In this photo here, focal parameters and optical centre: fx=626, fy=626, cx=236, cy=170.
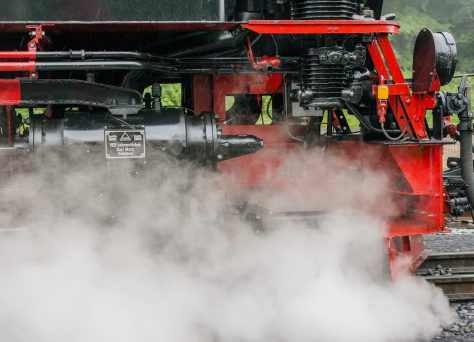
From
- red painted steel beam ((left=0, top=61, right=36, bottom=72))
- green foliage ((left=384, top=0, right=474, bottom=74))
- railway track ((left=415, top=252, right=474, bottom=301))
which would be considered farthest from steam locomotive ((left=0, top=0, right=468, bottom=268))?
green foliage ((left=384, top=0, right=474, bottom=74))

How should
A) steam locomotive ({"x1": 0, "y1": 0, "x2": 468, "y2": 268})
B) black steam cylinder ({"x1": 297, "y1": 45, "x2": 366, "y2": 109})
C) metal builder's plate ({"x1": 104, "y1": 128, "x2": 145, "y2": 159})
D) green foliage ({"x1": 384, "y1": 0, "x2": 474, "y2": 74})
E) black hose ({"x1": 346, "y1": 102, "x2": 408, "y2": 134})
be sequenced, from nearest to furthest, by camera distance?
steam locomotive ({"x1": 0, "y1": 0, "x2": 468, "y2": 268}) → metal builder's plate ({"x1": 104, "y1": 128, "x2": 145, "y2": 159}) → black steam cylinder ({"x1": 297, "y1": 45, "x2": 366, "y2": 109}) → black hose ({"x1": 346, "y1": 102, "x2": 408, "y2": 134}) → green foliage ({"x1": 384, "y1": 0, "x2": 474, "y2": 74})

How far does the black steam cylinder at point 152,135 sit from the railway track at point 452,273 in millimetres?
1961

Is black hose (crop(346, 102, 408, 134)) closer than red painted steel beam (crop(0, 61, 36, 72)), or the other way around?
red painted steel beam (crop(0, 61, 36, 72))

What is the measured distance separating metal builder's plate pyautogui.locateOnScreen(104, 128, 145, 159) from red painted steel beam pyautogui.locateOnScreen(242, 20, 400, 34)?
34.7 inches

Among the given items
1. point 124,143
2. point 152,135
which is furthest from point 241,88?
point 124,143

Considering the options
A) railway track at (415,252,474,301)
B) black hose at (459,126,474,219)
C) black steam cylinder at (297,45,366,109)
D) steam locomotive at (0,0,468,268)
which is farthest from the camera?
railway track at (415,252,474,301)

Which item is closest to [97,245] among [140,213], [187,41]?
[140,213]

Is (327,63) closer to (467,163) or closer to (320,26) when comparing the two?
(320,26)

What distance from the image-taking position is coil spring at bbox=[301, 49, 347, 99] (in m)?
3.87

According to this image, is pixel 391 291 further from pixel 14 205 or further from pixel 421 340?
pixel 14 205

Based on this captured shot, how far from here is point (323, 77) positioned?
12.7 ft

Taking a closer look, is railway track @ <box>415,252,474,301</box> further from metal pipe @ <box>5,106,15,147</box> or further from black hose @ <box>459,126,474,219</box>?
metal pipe @ <box>5,106,15,147</box>

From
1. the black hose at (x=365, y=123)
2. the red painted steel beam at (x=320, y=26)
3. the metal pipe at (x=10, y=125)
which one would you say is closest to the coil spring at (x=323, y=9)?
the red painted steel beam at (x=320, y=26)

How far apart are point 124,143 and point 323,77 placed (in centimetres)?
129
